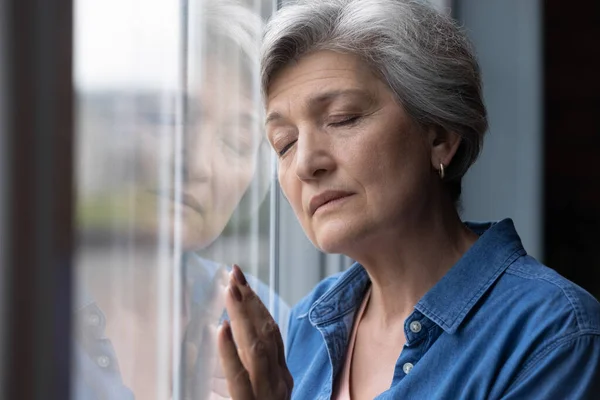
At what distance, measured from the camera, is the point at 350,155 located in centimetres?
158

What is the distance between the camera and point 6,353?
560mm

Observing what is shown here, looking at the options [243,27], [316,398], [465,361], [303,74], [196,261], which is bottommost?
[316,398]

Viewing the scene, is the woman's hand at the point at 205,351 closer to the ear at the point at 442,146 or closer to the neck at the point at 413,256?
the neck at the point at 413,256

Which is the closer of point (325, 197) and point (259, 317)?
point (259, 317)

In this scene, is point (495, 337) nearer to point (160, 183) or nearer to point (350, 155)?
point (350, 155)

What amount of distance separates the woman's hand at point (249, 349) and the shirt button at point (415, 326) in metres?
0.27

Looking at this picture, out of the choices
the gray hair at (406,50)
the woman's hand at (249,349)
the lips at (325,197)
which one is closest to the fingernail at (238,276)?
the woman's hand at (249,349)

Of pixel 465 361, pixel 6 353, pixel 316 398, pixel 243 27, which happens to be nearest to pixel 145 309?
pixel 316 398

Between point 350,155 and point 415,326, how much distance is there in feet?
1.20

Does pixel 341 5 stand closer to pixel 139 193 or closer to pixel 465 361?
pixel 139 193

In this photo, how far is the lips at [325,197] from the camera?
1.59m

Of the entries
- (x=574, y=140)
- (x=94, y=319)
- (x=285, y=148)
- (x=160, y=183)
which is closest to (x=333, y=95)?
(x=285, y=148)

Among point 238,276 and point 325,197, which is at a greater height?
point 325,197

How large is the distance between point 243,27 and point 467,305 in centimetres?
81
